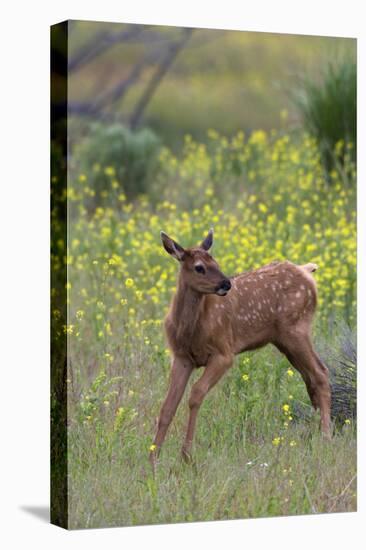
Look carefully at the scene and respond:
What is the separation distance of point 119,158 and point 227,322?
24.4ft

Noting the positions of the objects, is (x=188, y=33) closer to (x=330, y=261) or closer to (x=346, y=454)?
(x=330, y=261)

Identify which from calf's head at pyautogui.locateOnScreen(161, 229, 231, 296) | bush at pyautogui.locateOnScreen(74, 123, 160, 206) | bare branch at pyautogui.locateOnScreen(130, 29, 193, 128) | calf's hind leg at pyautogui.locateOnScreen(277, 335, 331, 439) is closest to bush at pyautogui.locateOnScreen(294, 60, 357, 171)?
bush at pyautogui.locateOnScreen(74, 123, 160, 206)

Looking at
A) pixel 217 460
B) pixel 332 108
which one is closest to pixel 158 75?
pixel 332 108

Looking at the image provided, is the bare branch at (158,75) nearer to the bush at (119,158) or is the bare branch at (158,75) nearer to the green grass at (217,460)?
the bush at (119,158)

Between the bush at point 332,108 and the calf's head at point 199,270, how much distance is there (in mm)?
5769

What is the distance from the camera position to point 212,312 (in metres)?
9.30

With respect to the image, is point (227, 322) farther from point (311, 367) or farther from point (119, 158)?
point (119, 158)

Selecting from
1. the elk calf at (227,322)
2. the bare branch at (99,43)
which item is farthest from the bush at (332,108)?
the bare branch at (99,43)

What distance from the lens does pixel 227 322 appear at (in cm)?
939

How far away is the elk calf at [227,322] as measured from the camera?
29.7ft

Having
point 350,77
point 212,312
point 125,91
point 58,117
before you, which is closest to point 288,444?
point 212,312

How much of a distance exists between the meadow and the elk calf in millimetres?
227

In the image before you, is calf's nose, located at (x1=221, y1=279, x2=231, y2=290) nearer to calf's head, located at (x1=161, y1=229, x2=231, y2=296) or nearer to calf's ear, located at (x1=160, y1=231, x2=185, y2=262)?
calf's head, located at (x1=161, y1=229, x2=231, y2=296)

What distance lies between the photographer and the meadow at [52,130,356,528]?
881 centimetres
